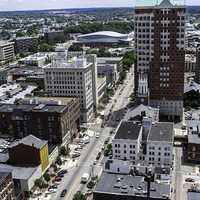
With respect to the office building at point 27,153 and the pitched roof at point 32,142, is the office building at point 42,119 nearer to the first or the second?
the pitched roof at point 32,142

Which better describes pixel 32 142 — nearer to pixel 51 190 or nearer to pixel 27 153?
pixel 27 153

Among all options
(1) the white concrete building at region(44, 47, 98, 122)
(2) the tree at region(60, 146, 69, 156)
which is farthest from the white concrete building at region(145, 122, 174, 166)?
(1) the white concrete building at region(44, 47, 98, 122)

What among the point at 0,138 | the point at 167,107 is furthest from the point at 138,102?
the point at 0,138

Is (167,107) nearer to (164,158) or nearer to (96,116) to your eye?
(96,116)

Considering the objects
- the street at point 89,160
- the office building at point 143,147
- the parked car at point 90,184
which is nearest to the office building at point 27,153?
the street at point 89,160

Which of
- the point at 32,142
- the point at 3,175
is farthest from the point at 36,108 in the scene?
the point at 3,175
